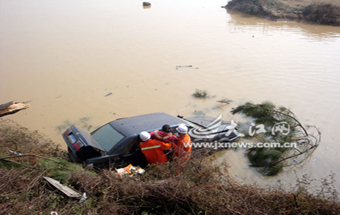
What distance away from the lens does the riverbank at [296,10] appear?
67.5 ft

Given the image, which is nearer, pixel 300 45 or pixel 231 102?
pixel 231 102

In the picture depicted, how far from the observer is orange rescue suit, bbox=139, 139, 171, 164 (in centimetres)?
512

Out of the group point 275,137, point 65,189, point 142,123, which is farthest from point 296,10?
point 65,189

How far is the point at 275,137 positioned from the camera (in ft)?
23.5

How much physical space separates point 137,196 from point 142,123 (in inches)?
81.0

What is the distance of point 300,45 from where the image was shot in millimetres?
15812

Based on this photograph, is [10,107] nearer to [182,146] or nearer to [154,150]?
[154,150]

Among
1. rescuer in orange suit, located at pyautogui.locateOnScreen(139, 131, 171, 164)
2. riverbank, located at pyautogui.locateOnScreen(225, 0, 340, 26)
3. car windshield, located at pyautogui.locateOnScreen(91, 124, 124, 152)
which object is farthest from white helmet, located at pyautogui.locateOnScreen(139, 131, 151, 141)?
riverbank, located at pyautogui.locateOnScreen(225, 0, 340, 26)

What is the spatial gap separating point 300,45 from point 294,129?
10453 mm

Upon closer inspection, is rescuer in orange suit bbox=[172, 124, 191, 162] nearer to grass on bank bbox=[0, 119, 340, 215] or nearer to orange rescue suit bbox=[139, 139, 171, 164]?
orange rescue suit bbox=[139, 139, 171, 164]

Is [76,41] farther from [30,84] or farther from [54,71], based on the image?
[30,84]

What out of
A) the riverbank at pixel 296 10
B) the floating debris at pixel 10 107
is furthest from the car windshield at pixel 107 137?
the riverbank at pixel 296 10

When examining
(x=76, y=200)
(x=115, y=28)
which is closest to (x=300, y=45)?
(x=115, y=28)

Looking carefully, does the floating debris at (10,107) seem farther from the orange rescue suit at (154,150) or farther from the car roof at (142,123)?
the orange rescue suit at (154,150)
